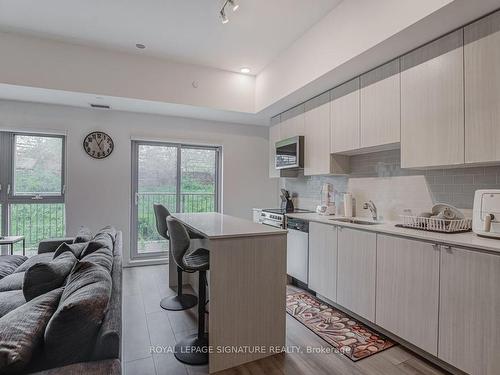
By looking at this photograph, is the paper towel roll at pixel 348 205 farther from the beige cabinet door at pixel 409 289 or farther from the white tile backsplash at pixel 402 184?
the beige cabinet door at pixel 409 289

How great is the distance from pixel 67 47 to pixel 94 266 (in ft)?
10.2

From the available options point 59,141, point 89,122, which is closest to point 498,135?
point 89,122

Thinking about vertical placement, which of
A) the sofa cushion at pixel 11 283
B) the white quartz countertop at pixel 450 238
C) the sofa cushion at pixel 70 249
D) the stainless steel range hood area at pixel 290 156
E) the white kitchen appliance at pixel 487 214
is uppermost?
the stainless steel range hood area at pixel 290 156

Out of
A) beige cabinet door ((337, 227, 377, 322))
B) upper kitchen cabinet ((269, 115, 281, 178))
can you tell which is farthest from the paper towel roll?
upper kitchen cabinet ((269, 115, 281, 178))

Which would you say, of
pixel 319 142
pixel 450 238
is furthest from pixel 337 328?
pixel 319 142

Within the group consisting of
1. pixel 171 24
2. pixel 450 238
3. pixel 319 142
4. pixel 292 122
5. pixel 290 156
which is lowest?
pixel 450 238

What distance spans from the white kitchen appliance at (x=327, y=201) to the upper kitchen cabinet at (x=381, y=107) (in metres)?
0.96

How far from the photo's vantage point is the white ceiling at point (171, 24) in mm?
2703

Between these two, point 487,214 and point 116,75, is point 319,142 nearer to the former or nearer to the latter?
point 487,214

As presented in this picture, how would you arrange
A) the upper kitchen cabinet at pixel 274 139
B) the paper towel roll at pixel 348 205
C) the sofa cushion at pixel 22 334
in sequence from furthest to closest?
1. the upper kitchen cabinet at pixel 274 139
2. the paper towel roll at pixel 348 205
3. the sofa cushion at pixel 22 334

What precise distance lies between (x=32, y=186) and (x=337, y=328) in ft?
14.4

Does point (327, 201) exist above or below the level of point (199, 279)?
above

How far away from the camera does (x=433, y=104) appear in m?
2.24

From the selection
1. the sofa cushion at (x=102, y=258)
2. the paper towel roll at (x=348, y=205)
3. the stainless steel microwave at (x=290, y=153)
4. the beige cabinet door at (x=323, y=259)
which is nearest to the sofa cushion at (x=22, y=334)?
the sofa cushion at (x=102, y=258)
